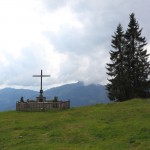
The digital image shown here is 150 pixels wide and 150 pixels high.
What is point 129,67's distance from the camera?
67.2 meters

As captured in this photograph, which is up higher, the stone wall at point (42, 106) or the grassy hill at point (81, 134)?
the stone wall at point (42, 106)

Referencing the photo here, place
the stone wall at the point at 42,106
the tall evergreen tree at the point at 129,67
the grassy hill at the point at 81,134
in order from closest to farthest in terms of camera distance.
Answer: the grassy hill at the point at 81,134 → the stone wall at the point at 42,106 → the tall evergreen tree at the point at 129,67

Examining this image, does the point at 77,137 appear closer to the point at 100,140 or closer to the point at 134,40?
the point at 100,140

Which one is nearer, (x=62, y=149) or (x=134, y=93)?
(x=62, y=149)

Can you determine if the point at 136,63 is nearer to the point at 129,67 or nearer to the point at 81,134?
the point at 129,67

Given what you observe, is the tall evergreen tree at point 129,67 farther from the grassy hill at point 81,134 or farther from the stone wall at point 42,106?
the grassy hill at point 81,134

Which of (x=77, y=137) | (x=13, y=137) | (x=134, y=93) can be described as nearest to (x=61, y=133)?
(x=77, y=137)

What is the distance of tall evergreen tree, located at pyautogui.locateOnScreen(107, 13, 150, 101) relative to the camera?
214 feet

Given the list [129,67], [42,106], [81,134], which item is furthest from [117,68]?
[81,134]

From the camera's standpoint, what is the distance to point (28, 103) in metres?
50.9

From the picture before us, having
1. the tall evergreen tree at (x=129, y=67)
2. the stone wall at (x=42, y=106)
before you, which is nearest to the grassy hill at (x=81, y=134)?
the stone wall at (x=42, y=106)

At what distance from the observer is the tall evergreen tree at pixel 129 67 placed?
65250mm

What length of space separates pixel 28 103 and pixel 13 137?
75.2 ft

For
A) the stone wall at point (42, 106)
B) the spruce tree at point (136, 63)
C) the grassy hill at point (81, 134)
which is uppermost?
the spruce tree at point (136, 63)
